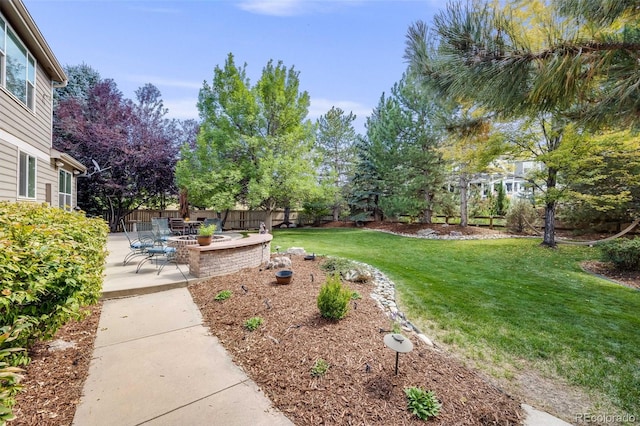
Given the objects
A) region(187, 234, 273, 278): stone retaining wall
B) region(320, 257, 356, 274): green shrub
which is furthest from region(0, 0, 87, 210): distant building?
region(320, 257, 356, 274): green shrub

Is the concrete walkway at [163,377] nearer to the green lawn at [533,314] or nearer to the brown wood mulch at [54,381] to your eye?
the brown wood mulch at [54,381]

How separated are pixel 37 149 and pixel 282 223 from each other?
1336 centimetres

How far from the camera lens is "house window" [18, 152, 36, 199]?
6262mm

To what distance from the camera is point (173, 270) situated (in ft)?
18.4

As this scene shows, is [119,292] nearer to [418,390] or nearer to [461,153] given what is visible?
[418,390]

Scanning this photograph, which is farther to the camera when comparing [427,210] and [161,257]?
[427,210]

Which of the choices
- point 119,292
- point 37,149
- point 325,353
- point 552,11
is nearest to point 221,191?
point 37,149

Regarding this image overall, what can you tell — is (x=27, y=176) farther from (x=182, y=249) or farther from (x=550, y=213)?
(x=550, y=213)

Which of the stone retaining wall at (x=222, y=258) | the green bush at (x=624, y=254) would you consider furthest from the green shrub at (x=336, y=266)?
the green bush at (x=624, y=254)

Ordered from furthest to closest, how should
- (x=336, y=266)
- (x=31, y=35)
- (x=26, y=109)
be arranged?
1. (x=26, y=109)
2. (x=336, y=266)
3. (x=31, y=35)

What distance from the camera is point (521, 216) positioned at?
527 inches

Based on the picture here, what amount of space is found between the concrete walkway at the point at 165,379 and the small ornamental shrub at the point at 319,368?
470 mm

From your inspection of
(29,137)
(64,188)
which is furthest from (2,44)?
(64,188)

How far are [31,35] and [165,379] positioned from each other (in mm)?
7986
